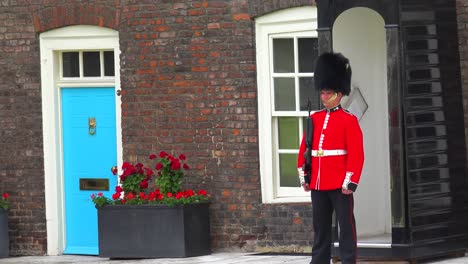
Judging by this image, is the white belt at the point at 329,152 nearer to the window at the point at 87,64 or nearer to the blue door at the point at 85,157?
the blue door at the point at 85,157

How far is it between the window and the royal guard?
4.82 meters

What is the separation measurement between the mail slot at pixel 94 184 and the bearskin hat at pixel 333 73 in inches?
194

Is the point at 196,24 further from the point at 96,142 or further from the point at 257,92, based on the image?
the point at 96,142

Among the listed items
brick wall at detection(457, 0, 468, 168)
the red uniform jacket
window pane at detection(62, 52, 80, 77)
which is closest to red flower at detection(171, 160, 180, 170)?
window pane at detection(62, 52, 80, 77)

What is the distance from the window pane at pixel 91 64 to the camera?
15797 millimetres

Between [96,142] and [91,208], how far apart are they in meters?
0.82

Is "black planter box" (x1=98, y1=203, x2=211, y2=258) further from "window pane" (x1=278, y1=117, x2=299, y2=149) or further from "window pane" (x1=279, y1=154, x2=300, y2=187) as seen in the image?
"window pane" (x1=278, y1=117, x2=299, y2=149)

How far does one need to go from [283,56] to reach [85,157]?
117 inches

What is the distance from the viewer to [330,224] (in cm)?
1144

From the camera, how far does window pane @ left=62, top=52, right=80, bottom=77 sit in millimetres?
15938

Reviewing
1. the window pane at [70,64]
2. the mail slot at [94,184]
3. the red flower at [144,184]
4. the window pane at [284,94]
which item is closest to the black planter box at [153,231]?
the red flower at [144,184]

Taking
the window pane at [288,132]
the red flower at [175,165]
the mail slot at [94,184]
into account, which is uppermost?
the window pane at [288,132]

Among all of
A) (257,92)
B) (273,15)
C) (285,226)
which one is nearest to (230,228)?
(285,226)

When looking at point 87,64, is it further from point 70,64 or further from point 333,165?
point 333,165
